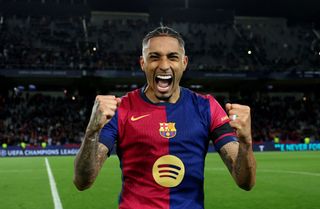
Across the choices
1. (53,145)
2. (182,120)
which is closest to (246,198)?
(182,120)

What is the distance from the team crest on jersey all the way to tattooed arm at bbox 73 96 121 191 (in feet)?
1.30

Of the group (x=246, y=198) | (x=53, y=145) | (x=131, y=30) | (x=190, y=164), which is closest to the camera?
(x=190, y=164)

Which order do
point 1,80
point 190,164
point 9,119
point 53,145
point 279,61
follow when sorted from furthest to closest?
point 279,61 < point 1,80 < point 9,119 < point 53,145 < point 190,164

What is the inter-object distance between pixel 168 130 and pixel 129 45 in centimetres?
4147

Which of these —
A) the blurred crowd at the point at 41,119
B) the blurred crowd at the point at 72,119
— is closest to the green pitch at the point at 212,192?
the blurred crowd at the point at 41,119

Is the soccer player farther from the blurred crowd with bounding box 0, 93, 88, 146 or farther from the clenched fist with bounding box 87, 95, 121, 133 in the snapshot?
the blurred crowd with bounding box 0, 93, 88, 146

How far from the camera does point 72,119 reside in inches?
1501

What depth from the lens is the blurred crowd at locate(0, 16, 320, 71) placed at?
39.4 meters

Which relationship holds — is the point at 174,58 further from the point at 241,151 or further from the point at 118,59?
the point at 118,59

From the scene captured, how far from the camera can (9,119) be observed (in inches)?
1451

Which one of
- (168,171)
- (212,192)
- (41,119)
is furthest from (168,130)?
(41,119)

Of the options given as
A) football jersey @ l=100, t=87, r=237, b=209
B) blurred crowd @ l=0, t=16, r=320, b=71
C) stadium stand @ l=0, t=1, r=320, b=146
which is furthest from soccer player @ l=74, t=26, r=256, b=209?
blurred crowd @ l=0, t=16, r=320, b=71

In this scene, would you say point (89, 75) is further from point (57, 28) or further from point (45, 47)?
point (57, 28)

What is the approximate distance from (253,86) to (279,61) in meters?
3.30
